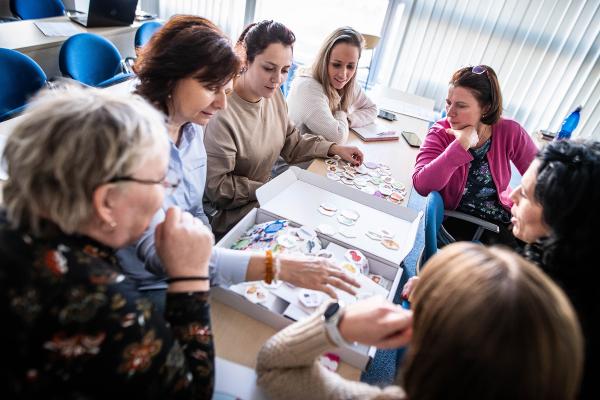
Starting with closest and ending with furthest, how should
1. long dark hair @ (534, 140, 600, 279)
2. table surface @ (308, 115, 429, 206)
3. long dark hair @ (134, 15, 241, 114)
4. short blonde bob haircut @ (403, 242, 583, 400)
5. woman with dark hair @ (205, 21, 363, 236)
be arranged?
short blonde bob haircut @ (403, 242, 583, 400)
long dark hair @ (534, 140, 600, 279)
long dark hair @ (134, 15, 241, 114)
woman with dark hair @ (205, 21, 363, 236)
table surface @ (308, 115, 429, 206)

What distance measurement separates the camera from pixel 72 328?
0.52m

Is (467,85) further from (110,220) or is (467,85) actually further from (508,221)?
(110,220)

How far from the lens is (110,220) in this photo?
2.06 feet

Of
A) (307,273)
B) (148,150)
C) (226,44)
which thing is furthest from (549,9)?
(148,150)

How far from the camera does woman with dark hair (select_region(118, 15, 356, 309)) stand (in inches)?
37.5

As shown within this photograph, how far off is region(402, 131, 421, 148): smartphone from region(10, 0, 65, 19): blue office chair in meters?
3.81

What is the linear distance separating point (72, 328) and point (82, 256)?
11cm

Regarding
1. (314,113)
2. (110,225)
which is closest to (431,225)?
(314,113)

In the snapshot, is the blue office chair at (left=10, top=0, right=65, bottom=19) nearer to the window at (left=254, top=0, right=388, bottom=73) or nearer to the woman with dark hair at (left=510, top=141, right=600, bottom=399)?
the window at (left=254, top=0, right=388, bottom=73)

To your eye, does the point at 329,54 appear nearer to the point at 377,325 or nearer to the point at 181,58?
the point at 181,58

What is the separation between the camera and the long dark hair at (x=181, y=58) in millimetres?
1106

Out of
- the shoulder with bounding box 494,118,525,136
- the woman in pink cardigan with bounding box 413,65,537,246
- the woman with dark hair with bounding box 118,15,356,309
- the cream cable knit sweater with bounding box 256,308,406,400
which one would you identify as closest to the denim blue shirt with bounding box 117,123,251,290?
the woman with dark hair with bounding box 118,15,356,309

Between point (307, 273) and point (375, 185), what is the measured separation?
95 cm

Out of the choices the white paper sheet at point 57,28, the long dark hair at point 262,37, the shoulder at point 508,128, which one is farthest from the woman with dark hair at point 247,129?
the white paper sheet at point 57,28
